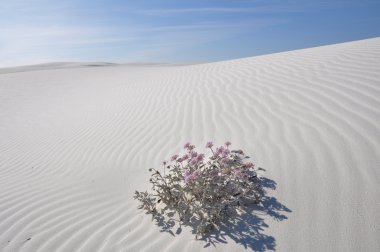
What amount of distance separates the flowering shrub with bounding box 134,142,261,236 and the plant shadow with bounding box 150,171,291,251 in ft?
0.21

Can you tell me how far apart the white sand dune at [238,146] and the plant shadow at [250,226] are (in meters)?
0.01

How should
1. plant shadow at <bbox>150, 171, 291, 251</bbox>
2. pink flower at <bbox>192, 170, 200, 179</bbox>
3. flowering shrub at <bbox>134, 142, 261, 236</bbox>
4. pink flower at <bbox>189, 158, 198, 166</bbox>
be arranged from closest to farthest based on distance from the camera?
plant shadow at <bbox>150, 171, 291, 251</bbox> → flowering shrub at <bbox>134, 142, 261, 236</bbox> → pink flower at <bbox>192, 170, 200, 179</bbox> → pink flower at <bbox>189, 158, 198, 166</bbox>

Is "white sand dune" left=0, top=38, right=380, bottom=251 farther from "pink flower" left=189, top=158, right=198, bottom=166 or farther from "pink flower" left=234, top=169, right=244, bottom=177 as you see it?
"pink flower" left=189, top=158, right=198, bottom=166

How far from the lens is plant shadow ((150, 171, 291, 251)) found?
3.07 m

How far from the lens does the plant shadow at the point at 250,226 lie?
10.1 ft

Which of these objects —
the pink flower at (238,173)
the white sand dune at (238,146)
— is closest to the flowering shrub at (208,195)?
the pink flower at (238,173)

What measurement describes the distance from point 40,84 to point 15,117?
7580mm

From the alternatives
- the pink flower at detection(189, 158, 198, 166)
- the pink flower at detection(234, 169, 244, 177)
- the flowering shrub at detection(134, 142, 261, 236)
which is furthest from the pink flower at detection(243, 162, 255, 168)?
the pink flower at detection(189, 158, 198, 166)

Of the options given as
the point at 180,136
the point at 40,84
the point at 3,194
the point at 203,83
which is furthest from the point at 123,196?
the point at 40,84

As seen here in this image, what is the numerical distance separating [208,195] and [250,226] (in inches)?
22.7

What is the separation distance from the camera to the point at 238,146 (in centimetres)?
463

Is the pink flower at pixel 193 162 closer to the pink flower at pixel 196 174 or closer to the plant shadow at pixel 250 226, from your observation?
the pink flower at pixel 196 174

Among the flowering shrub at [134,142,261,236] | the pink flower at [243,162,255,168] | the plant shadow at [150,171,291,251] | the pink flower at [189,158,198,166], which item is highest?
the pink flower at [189,158,198,166]

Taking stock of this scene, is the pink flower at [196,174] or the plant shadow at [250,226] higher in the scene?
the pink flower at [196,174]
